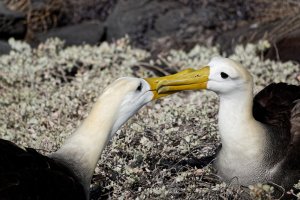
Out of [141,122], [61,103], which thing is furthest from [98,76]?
[141,122]

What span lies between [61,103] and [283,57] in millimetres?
2632

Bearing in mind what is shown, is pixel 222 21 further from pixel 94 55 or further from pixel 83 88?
pixel 83 88

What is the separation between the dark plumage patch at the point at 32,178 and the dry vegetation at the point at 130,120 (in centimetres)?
73

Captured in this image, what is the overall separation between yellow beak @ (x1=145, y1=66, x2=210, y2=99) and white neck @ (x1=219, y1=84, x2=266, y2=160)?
0.56ft

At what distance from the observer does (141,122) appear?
20.3ft

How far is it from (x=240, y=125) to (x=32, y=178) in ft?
4.79

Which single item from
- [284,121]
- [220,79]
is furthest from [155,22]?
[220,79]

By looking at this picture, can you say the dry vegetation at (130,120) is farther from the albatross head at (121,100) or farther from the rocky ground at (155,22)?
the rocky ground at (155,22)

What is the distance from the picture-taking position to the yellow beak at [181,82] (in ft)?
16.4

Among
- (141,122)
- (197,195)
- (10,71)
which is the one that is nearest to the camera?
(197,195)

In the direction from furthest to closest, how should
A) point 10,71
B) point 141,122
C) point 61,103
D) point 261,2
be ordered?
point 261,2 → point 10,71 → point 61,103 → point 141,122

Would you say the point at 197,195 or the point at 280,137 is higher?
the point at 280,137

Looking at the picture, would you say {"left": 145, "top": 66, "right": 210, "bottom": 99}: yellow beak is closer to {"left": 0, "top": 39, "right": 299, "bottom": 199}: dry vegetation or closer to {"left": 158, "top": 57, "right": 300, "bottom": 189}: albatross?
{"left": 158, "top": 57, "right": 300, "bottom": 189}: albatross

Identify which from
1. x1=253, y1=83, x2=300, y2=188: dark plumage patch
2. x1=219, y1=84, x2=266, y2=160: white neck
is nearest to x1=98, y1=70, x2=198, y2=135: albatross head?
x1=219, y1=84, x2=266, y2=160: white neck
